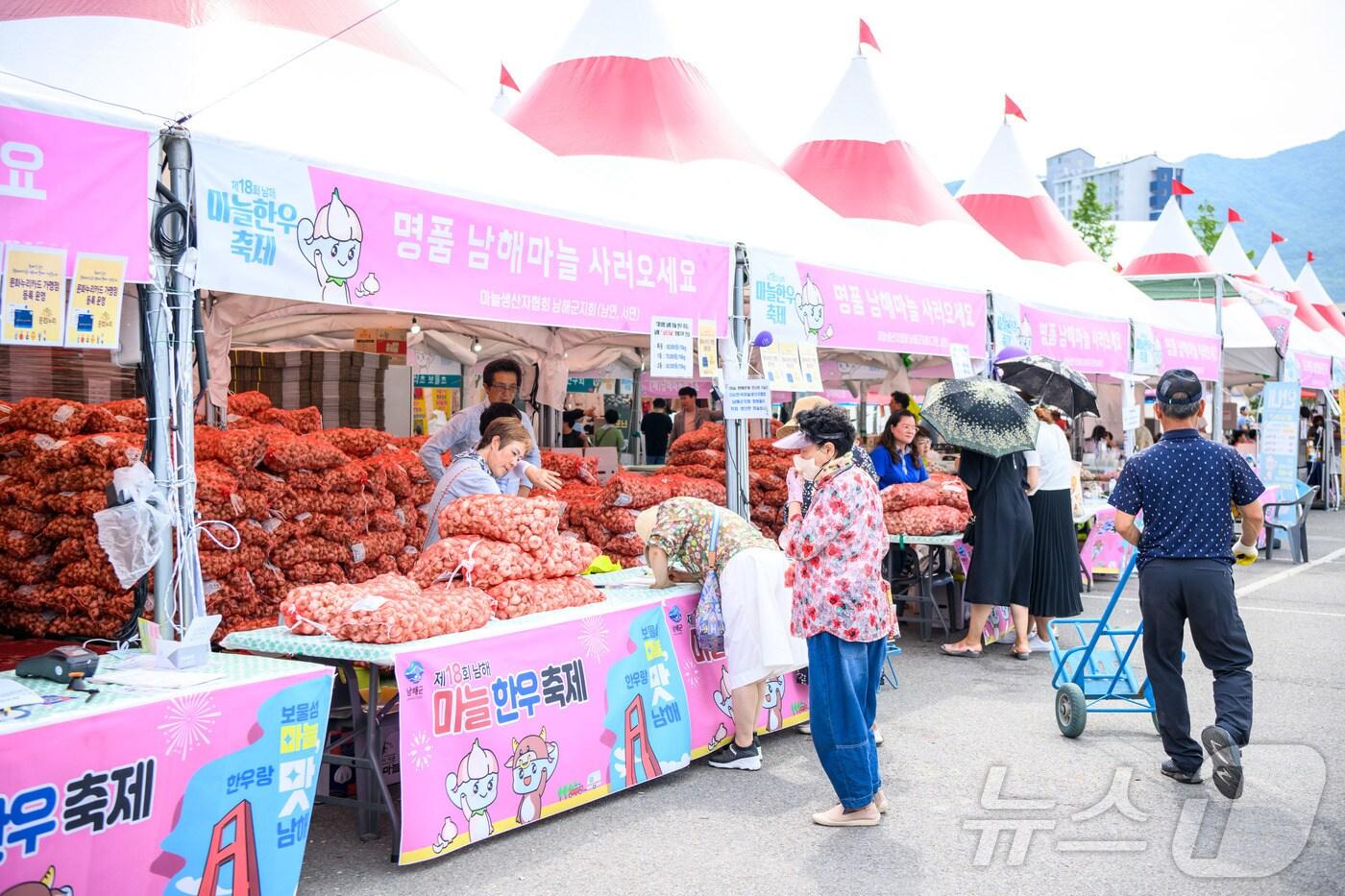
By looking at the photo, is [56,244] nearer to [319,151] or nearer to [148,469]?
[148,469]

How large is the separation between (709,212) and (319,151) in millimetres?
3436

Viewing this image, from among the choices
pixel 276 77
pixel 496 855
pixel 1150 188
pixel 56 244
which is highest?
pixel 1150 188

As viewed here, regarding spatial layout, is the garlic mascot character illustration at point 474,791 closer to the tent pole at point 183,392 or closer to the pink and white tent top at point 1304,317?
the tent pole at point 183,392

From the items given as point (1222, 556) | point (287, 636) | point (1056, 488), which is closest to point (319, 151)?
point (287, 636)

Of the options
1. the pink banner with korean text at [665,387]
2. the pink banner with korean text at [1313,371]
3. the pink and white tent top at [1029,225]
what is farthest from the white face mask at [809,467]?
the pink banner with korean text at [1313,371]

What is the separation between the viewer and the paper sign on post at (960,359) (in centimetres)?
952

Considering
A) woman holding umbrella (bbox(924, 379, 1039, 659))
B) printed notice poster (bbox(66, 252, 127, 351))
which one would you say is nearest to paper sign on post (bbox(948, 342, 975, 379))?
woman holding umbrella (bbox(924, 379, 1039, 659))

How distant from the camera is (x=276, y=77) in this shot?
5.43m

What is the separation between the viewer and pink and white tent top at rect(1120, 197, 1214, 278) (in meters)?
21.9

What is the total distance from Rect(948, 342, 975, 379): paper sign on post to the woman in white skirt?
167 inches

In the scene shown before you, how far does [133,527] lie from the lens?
4051 millimetres

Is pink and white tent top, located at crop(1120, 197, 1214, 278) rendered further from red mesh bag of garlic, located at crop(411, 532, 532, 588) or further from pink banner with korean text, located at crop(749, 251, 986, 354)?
red mesh bag of garlic, located at crop(411, 532, 532, 588)

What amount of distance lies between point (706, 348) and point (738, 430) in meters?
0.71

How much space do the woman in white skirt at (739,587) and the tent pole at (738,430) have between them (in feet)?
4.43
